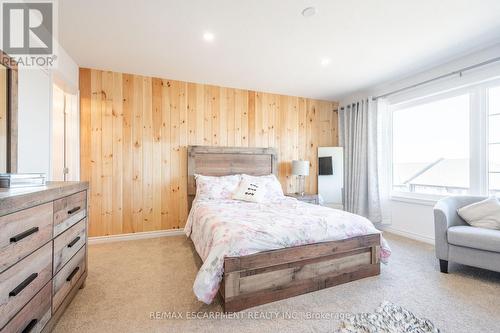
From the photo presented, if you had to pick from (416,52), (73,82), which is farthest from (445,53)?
(73,82)

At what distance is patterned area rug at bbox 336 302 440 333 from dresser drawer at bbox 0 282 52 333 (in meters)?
1.73

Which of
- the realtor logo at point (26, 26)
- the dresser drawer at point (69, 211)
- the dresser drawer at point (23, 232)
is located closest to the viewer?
the dresser drawer at point (23, 232)

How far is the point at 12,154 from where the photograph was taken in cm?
171

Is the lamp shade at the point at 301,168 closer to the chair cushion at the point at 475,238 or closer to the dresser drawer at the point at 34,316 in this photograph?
the chair cushion at the point at 475,238

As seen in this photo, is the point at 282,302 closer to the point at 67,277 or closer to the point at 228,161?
the point at 67,277

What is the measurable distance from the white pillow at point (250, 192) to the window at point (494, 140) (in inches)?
106

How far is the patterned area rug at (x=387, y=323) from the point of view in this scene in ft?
4.85

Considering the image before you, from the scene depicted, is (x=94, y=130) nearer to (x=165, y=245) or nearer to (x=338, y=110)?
(x=165, y=245)

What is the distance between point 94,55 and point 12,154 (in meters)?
1.67

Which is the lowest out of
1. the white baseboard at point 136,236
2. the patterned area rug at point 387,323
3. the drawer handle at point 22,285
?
the patterned area rug at point 387,323

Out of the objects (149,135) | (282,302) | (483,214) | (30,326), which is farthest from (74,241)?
(483,214)

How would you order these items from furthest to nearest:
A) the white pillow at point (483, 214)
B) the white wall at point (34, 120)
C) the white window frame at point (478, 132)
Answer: the white window frame at point (478, 132), the white pillow at point (483, 214), the white wall at point (34, 120)

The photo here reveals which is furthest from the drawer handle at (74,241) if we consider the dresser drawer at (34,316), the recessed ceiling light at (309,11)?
the recessed ceiling light at (309,11)

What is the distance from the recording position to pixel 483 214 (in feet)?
7.65
